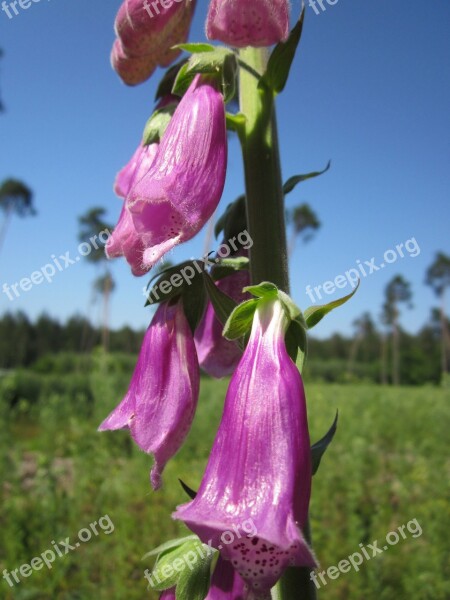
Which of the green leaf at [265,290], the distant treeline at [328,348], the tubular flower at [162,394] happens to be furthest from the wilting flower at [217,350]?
the distant treeline at [328,348]

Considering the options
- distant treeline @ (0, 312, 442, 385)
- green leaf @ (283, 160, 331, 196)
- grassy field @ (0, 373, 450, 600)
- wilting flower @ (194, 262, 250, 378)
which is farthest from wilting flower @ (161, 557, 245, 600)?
distant treeline @ (0, 312, 442, 385)

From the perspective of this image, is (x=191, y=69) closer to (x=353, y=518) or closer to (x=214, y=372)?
(x=214, y=372)

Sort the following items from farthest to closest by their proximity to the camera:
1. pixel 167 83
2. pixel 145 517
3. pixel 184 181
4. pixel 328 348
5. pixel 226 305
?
pixel 328 348, pixel 145 517, pixel 167 83, pixel 226 305, pixel 184 181

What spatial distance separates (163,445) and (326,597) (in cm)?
196

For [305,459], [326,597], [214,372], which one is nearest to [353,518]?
[326,597]

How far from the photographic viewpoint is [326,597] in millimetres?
2203

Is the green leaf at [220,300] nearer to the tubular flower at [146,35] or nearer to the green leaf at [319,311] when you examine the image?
the green leaf at [319,311]

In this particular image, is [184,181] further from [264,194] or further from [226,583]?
[226,583]

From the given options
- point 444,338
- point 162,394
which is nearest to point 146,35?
point 162,394

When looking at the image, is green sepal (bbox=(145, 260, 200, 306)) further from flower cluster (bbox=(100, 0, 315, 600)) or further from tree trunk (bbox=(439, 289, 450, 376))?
tree trunk (bbox=(439, 289, 450, 376))

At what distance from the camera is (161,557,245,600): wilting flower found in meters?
0.70

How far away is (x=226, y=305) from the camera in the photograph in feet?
2.31

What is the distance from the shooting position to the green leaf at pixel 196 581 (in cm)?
75

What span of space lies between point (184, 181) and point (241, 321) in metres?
0.19
